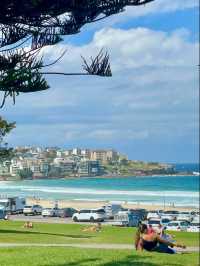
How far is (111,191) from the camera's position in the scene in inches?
3556

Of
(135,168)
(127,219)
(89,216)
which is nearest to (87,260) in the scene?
(127,219)

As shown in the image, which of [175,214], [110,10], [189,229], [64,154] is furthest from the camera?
[64,154]

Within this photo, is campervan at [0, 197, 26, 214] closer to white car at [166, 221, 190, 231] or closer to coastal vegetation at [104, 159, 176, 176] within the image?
white car at [166, 221, 190, 231]

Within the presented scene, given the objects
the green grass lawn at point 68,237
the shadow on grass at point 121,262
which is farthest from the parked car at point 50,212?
the shadow on grass at point 121,262

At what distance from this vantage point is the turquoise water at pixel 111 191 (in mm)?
71375

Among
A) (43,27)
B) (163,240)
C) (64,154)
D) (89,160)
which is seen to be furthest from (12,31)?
(89,160)

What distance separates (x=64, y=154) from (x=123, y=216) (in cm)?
4599

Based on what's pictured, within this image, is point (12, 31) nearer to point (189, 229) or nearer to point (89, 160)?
point (189, 229)

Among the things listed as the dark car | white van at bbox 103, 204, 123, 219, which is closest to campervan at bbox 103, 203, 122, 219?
white van at bbox 103, 204, 123, 219

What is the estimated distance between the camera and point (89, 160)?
357 ft

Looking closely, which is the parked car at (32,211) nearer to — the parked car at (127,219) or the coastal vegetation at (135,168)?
the parked car at (127,219)

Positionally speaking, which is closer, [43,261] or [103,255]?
[43,261]

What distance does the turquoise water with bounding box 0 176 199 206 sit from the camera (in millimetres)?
71375

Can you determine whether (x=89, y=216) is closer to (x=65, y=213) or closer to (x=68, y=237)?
(x=65, y=213)
